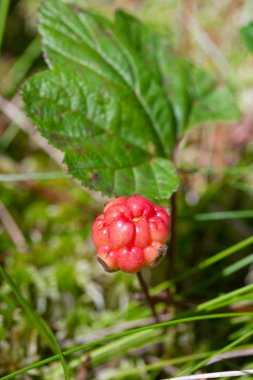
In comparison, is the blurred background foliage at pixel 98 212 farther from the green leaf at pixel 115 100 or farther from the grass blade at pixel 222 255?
the green leaf at pixel 115 100

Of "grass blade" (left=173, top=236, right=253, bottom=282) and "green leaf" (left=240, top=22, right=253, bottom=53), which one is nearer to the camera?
"grass blade" (left=173, top=236, right=253, bottom=282)

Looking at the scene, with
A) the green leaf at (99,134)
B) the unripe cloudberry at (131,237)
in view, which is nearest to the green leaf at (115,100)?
the green leaf at (99,134)

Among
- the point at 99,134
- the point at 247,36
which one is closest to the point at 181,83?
the point at 247,36

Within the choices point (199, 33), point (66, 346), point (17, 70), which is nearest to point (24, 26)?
point (17, 70)

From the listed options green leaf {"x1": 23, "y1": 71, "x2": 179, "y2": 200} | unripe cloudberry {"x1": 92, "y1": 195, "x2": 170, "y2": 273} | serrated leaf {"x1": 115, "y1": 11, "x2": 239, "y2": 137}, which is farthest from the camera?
serrated leaf {"x1": 115, "y1": 11, "x2": 239, "y2": 137}

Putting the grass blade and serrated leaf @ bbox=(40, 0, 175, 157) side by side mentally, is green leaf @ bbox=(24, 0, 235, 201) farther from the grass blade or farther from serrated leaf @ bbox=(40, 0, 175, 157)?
the grass blade

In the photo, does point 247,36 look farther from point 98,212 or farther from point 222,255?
point 98,212

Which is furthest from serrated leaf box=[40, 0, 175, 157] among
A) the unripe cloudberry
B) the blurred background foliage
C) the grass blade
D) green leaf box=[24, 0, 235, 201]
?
the unripe cloudberry
